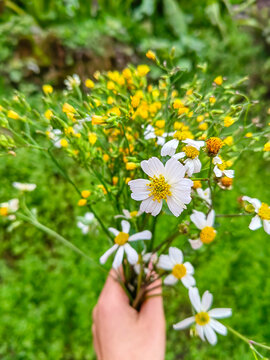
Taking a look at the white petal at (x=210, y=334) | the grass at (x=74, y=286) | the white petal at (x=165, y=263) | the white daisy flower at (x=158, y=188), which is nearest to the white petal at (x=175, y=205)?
the white daisy flower at (x=158, y=188)

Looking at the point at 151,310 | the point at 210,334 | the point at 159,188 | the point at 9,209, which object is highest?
the point at 159,188

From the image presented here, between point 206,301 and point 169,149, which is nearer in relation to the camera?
point 169,149

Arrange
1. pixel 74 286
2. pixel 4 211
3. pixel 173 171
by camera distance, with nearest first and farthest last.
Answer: pixel 173 171 → pixel 4 211 → pixel 74 286

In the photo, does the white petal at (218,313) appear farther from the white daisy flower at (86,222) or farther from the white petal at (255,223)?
the white daisy flower at (86,222)

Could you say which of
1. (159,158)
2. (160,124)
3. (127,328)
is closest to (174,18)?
(160,124)

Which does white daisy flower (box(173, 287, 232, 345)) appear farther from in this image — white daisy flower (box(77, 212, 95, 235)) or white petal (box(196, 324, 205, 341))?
white daisy flower (box(77, 212, 95, 235))

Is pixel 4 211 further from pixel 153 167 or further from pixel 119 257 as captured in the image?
pixel 153 167
